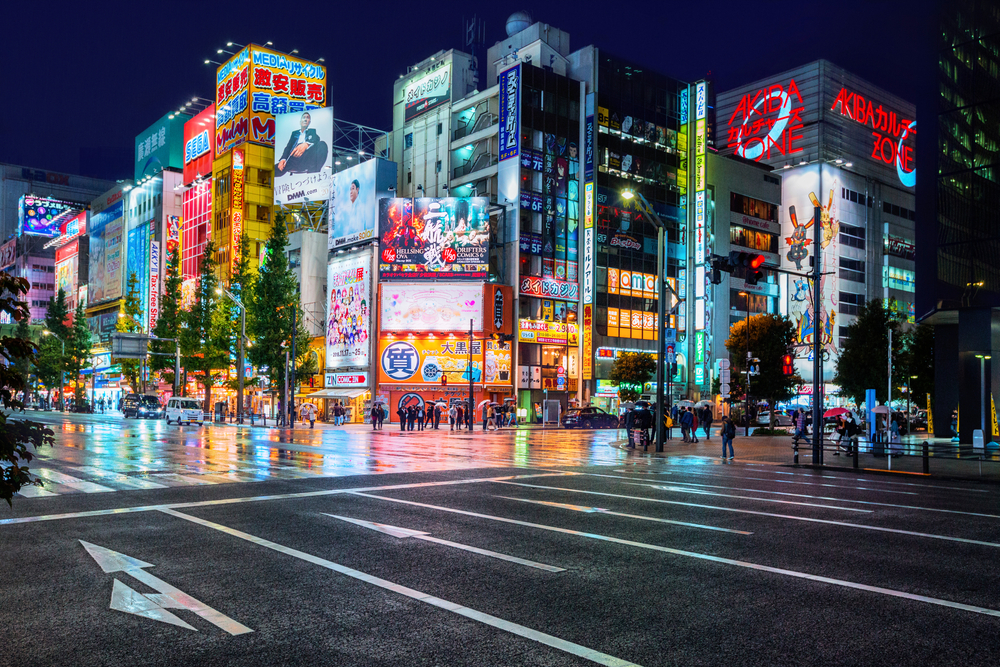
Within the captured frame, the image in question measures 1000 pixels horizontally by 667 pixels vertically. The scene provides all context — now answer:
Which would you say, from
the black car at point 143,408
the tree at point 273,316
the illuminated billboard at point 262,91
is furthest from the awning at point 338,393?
the illuminated billboard at point 262,91

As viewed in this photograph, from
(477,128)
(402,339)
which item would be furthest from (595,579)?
(477,128)

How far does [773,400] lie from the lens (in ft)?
174

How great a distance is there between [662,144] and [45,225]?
126 m

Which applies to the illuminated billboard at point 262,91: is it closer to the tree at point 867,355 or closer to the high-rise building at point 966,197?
the tree at point 867,355

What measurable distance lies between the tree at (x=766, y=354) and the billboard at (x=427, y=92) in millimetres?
Result: 36837

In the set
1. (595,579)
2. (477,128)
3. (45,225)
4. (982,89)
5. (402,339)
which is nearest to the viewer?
(595,579)

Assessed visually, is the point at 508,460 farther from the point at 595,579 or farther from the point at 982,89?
the point at 982,89

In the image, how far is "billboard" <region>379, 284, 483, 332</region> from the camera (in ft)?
208

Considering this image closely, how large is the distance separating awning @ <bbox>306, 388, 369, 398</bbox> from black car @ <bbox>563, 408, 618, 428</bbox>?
17.0 m

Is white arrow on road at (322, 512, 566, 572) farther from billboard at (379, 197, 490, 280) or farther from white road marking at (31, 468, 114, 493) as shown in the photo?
billboard at (379, 197, 490, 280)

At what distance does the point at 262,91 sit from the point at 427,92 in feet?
63.6

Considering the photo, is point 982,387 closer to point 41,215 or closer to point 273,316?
point 273,316

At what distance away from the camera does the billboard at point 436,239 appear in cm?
6338

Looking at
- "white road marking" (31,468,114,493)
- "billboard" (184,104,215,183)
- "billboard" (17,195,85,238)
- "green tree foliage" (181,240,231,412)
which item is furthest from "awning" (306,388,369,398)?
"billboard" (17,195,85,238)
